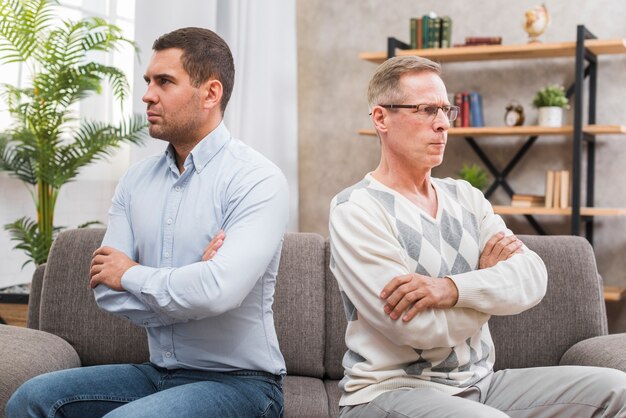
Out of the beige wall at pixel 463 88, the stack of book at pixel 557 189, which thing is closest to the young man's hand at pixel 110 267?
the stack of book at pixel 557 189

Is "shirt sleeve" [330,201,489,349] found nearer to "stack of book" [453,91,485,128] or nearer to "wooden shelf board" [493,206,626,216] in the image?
"wooden shelf board" [493,206,626,216]

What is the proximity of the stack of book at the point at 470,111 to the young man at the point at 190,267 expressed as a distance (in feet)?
8.94

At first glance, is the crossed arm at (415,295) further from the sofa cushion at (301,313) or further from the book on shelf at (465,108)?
the book on shelf at (465,108)

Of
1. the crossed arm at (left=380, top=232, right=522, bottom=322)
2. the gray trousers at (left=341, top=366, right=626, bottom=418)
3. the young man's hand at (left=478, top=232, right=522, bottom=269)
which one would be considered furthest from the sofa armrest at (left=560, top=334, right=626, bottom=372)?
the crossed arm at (left=380, top=232, right=522, bottom=322)

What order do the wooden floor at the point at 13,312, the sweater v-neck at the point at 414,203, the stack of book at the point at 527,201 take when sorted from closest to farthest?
the sweater v-neck at the point at 414,203
the wooden floor at the point at 13,312
the stack of book at the point at 527,201

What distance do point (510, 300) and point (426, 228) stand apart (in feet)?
0.76

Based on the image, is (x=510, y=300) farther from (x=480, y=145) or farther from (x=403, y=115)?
(x=480, y=145)

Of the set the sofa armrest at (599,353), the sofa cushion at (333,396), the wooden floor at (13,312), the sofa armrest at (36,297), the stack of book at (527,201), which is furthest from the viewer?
the stack of book at (527,201)

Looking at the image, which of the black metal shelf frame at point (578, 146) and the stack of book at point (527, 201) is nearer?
the black metal shelf frame at point (578, 146)

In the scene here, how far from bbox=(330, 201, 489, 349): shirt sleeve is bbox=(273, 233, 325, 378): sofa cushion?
1.66 feet

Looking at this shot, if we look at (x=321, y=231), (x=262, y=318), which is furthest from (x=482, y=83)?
(x=262, y=318)

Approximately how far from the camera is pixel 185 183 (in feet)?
6.23

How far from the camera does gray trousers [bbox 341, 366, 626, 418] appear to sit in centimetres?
158

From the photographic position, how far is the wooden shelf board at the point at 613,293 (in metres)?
4.07
